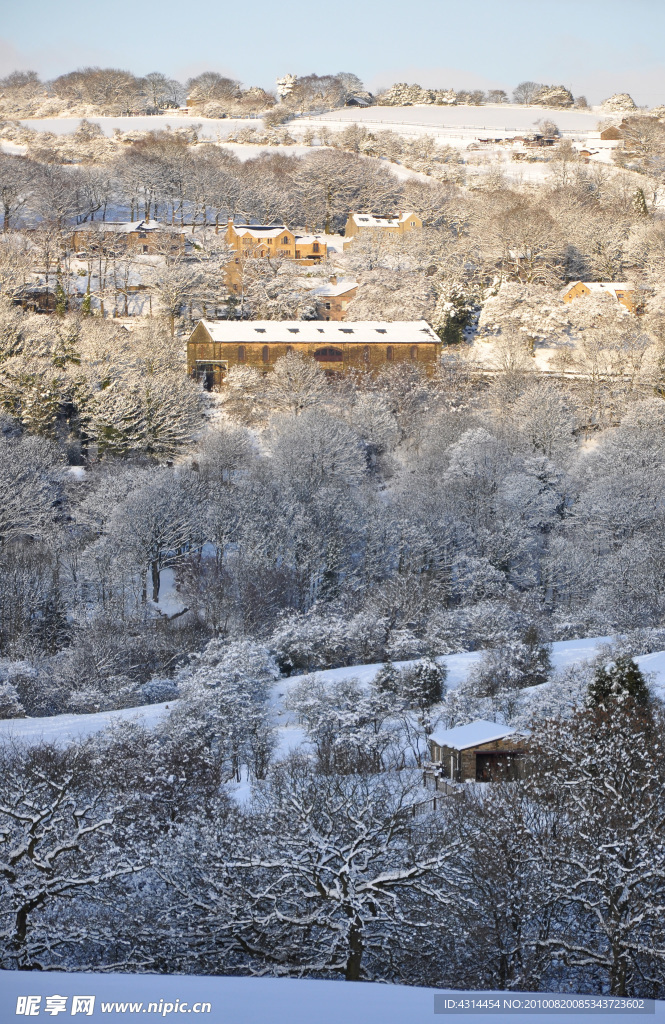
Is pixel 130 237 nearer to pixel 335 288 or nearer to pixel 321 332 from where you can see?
pixel 335 288

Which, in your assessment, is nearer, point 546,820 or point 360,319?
point 546,820

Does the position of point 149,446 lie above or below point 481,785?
below

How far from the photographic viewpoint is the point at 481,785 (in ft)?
52.2

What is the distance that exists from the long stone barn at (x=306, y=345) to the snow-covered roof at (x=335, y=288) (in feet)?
20.5

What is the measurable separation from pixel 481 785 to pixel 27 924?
667 centimetres

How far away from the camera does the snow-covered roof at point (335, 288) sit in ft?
171

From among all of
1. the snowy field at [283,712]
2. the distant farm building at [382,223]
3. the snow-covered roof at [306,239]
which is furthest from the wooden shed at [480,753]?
the distant farm building at [382,223]

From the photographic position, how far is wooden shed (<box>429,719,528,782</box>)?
54.1ft

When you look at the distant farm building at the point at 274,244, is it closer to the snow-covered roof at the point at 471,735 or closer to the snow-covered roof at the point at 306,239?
the snow-covered roof at the point at 306,239

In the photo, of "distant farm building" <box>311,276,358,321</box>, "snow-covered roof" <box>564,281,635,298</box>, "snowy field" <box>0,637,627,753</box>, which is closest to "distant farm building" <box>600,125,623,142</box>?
"snow-covered roof" <box>564,281,635,298</box>

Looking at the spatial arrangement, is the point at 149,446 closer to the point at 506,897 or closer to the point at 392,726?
the point at 392,726

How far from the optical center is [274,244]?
59.2 metres

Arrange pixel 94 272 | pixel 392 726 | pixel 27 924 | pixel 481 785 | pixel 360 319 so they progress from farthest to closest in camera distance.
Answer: pixel 94 272, pixel 360 319, pixel 392 726, pixel 481 785, pixel 27 924

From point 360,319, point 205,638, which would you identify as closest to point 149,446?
point 205,638
